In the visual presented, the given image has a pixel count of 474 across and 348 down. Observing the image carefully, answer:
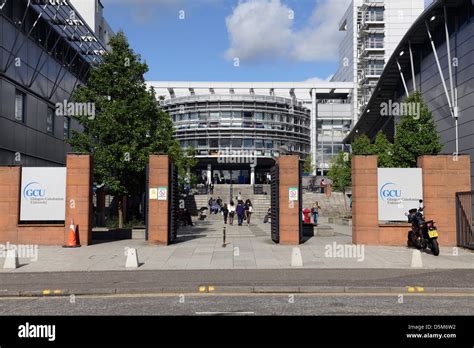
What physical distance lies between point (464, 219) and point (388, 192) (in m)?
2.88

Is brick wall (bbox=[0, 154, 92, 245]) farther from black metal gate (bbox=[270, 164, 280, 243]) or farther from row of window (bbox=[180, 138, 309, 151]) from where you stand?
row of window (bbox=[180, 138, 309, 151])

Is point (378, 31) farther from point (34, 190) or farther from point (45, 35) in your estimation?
point (34, 190)

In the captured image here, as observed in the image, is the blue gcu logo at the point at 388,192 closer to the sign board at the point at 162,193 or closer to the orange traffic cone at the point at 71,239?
the sign board at the point at 162,193

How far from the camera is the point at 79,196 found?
1955 cm

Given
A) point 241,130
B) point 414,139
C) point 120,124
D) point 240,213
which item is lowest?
point 240,213

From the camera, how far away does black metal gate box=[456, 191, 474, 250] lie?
1820 centimetres

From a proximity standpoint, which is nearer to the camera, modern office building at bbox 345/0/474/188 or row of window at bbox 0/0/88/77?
row of window at bbox 0/0/88/77

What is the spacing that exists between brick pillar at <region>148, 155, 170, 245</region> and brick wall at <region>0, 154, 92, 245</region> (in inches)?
96.7

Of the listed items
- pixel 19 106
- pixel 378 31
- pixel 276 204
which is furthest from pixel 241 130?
pixel 276 204

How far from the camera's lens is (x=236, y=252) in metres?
17.0

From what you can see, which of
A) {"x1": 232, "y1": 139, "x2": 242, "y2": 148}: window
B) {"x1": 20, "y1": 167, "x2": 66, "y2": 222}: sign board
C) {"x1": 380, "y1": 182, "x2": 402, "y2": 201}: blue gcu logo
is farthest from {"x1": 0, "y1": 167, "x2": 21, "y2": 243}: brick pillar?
{"x1": 232, "y1": 139, "x2": 242, "y2": 148}: window

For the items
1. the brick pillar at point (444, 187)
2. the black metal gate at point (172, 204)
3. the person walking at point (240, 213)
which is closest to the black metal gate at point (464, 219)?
the brick pillar at point (444, 187)

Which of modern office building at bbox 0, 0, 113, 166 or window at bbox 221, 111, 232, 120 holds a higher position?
window at bbox 221, 111, 232, 120
